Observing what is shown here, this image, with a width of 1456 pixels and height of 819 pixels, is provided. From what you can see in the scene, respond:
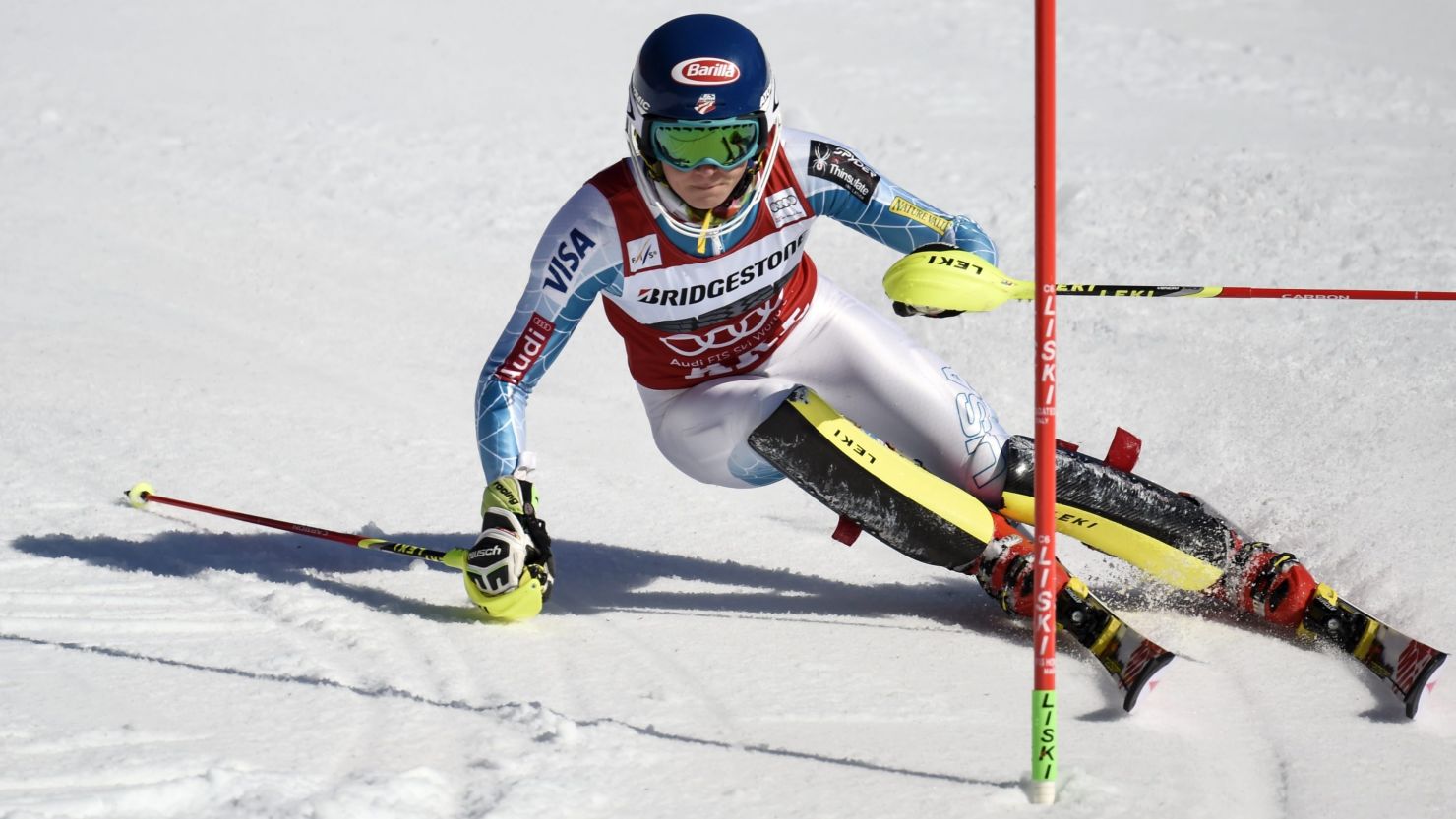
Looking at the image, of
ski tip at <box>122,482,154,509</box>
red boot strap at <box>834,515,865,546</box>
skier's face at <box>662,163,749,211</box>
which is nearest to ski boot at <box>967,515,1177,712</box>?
red boot strap at <box>834,515,865,546</box>

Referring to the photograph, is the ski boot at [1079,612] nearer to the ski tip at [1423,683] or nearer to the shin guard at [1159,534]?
the shin guard at [1159,534]

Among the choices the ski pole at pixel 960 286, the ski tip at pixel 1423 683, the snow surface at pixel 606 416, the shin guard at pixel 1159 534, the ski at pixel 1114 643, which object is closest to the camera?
the snow surface at pixel 606 416

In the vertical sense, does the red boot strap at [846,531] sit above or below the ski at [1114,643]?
above

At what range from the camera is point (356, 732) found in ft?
11.0

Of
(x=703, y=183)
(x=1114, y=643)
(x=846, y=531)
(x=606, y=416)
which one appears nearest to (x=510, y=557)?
(x=846, y=531)

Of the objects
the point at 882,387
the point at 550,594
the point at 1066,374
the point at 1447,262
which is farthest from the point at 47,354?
the point at 1447,262

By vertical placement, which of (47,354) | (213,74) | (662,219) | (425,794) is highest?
(213,74)

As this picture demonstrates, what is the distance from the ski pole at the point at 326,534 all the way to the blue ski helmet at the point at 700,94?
47.3 inches

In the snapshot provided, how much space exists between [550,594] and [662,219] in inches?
50.4

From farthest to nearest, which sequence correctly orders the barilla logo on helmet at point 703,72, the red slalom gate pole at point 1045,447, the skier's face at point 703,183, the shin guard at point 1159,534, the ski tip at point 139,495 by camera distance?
the ski tip at point 139,495, the shin guard at point 1159,534, the skier's face at point 703,183, the barilla logo on helmet at point 703,72, the red slalom gate pole at point 1045,447

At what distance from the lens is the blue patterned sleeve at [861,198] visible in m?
4.46

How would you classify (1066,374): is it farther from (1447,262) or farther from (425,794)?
(425,794)

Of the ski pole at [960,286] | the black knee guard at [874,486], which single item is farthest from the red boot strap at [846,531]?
the ski pole at [960,286]

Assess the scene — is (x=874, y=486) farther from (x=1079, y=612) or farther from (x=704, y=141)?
(x=704, y=141)
